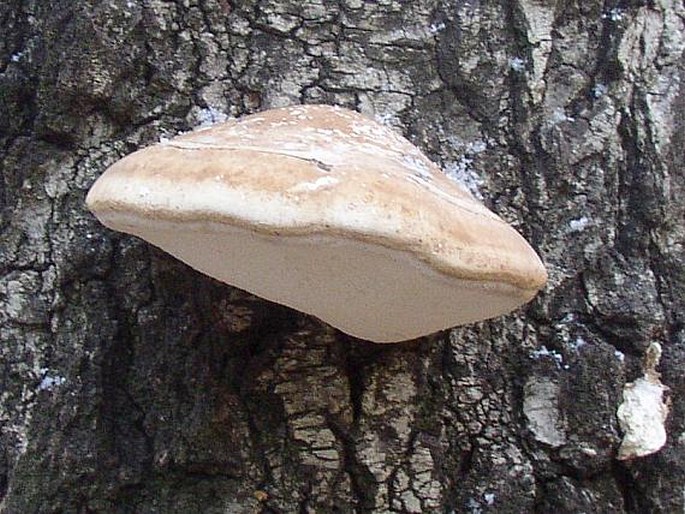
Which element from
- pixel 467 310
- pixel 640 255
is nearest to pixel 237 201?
pixel 467 310

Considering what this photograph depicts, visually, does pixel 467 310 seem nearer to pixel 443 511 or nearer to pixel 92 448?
pixel 443 511

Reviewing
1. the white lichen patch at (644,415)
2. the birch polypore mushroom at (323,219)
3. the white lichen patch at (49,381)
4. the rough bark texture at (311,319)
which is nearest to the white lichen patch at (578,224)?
the rough bark texture at (311,319)

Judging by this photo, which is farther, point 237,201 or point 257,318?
point 257,318

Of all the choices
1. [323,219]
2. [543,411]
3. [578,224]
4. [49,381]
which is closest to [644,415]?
[543,411]

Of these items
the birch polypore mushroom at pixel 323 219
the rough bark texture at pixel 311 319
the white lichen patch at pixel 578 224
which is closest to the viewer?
the birch polypore mushroom at pixel 323 219

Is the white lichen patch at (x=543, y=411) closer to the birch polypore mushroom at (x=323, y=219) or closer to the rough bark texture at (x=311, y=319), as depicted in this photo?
the rough bark texture at (x=311, y=319)
